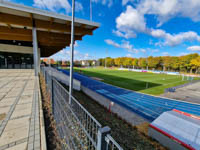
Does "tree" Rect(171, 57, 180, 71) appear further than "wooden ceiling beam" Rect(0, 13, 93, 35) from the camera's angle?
Yes

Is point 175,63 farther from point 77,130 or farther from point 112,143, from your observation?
point 112,143

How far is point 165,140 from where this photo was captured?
185 inches

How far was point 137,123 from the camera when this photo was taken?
7.88 metres

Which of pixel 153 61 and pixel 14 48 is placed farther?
pixel 153 61

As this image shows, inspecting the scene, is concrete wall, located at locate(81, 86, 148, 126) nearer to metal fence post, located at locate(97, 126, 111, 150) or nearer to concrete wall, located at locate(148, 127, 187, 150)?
concrete wall, located at locate(148, 127, 187, 150)

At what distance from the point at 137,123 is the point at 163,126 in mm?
3052

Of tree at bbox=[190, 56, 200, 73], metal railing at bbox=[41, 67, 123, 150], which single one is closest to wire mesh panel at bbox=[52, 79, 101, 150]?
metal railing at bbox=[41, 67, 123, 150]

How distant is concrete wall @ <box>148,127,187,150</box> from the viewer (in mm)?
4232

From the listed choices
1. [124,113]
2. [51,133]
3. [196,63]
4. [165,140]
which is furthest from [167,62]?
[51,133]

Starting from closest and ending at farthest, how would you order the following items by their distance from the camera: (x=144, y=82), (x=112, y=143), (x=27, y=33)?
(x=112, y=143), (x=27, y=33), (x=144, y=82)

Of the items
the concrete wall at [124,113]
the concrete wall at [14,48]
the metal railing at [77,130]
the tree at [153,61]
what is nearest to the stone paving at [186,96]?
the concrete wall at [124,113]

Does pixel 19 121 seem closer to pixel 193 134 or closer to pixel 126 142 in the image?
pixel 126 142

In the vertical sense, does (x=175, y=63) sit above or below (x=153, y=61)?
below

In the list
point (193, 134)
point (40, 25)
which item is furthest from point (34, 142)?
point (40, 25)
